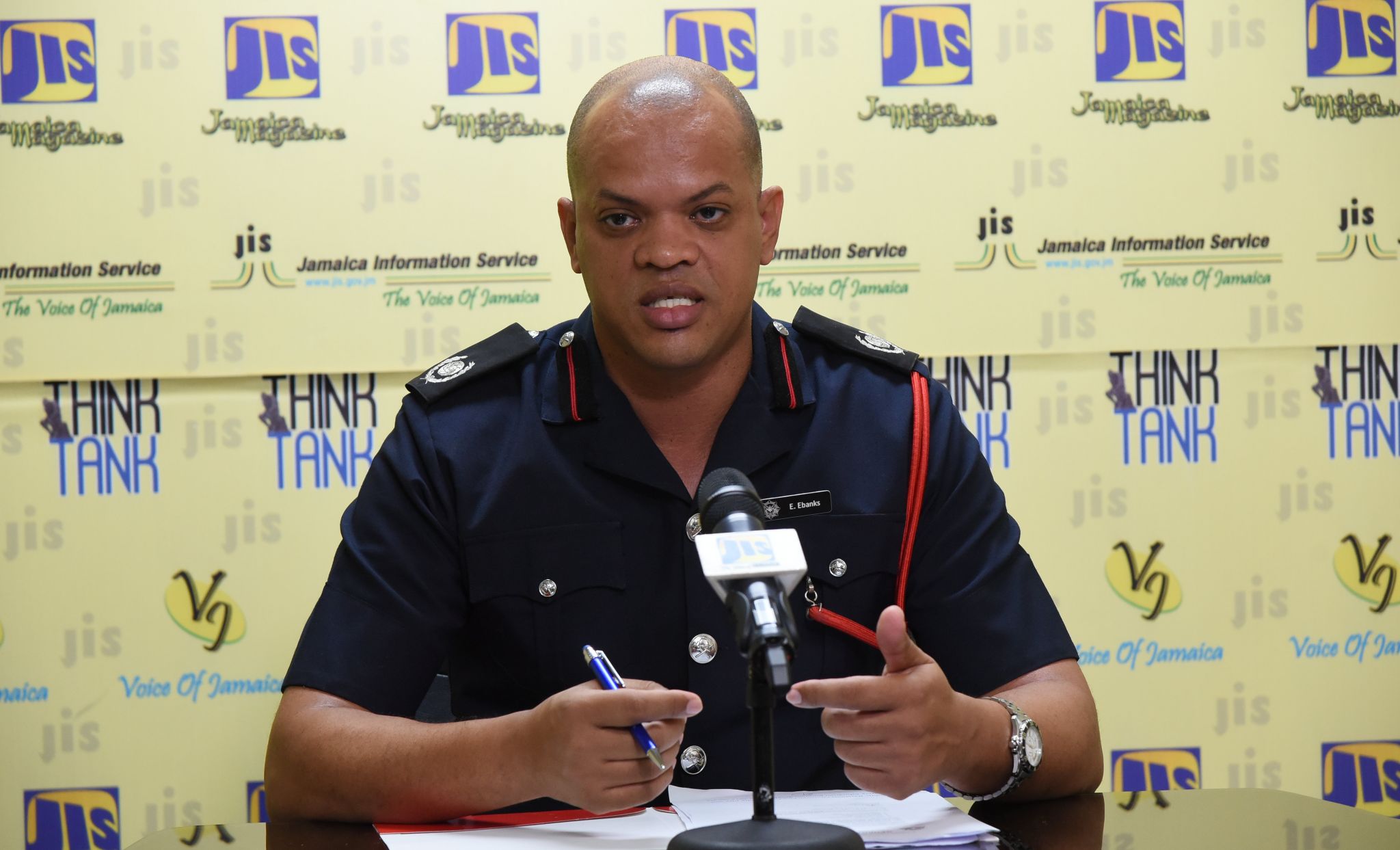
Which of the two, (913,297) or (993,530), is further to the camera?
(913,297)

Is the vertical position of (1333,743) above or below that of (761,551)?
below

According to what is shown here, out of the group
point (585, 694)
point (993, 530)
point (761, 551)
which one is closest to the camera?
point (761, 551)

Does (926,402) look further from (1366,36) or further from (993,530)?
(1366,36)

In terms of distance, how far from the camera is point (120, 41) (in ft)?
8.46

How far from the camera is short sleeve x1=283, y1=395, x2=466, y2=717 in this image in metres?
1.46

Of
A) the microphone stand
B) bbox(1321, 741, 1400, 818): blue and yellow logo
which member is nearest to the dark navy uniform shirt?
the microphone stand

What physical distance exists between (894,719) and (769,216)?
0.78 m

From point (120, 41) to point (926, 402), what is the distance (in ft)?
6.07

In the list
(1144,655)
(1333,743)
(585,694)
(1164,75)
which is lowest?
(1333,743)

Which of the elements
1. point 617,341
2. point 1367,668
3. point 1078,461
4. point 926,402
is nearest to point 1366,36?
point 1078,461

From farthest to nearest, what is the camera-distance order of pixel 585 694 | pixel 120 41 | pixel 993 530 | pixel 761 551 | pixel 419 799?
pixel 120 41 → pixel 993 530 → pixel 419 799 → pixel 585 694 → pixel 761 551

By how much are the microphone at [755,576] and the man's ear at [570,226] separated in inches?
28.5

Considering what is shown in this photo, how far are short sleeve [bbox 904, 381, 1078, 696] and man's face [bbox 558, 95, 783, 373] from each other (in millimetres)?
338

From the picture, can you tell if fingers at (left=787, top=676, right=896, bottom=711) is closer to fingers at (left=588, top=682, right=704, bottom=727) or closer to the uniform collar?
fingers at (left=588, top=682, right=704, bottom=727)
